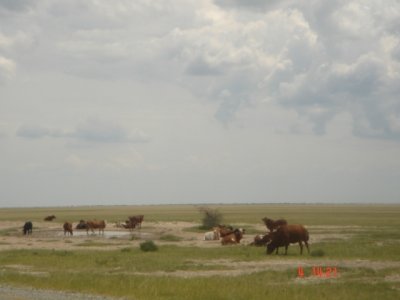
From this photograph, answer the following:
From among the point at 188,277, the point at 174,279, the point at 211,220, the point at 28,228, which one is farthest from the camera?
the point at 211,220

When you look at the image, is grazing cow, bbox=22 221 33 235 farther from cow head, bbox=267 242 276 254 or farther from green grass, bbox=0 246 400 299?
cow head, bbox=267 242 276 254

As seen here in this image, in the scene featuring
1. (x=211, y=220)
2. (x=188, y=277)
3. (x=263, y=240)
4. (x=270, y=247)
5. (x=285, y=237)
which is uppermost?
(x=211, y=220)

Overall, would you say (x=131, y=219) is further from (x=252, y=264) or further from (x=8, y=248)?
(x=252, y=264)

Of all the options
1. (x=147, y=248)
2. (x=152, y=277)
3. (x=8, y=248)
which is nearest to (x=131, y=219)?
(x=8, y=248)

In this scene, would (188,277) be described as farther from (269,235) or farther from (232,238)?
(232,238)

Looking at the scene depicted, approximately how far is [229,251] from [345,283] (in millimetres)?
13929

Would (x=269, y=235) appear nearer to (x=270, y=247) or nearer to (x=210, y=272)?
(x=270, y=247)

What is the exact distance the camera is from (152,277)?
23703 mm

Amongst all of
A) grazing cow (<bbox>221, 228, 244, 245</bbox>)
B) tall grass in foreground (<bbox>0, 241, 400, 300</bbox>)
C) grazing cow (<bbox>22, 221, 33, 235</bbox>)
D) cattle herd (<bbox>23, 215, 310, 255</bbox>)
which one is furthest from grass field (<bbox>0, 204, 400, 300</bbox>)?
grazing cow (<bbox>22, 221, 33, 235</bbox>)

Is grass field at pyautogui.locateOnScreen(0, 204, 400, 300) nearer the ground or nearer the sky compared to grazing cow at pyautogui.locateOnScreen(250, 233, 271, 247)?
nearer the ground

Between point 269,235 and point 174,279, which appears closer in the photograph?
point 174,279

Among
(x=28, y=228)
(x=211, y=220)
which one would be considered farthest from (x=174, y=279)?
(x=211, y=220)

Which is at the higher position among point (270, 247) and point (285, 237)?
point (285, 237)
